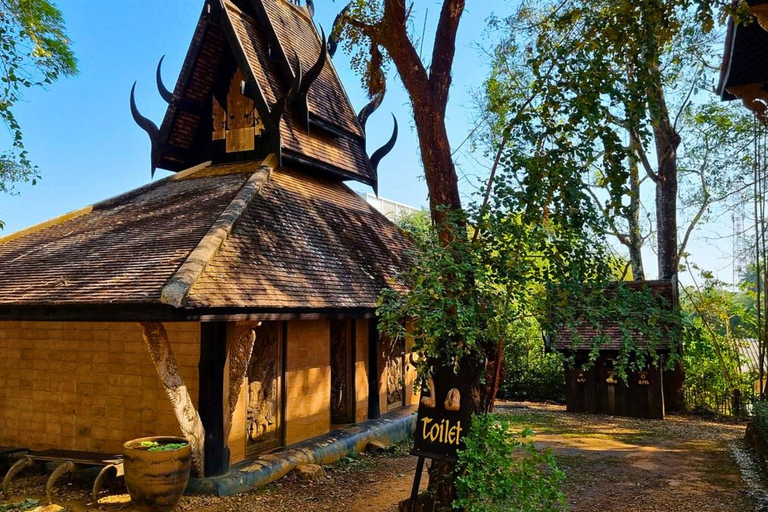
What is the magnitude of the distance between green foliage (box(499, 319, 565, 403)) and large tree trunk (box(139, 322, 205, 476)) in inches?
455

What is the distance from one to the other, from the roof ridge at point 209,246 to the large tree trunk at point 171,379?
2.54 feet

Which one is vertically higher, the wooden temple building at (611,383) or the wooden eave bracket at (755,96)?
the wooden eave bracket at (755,96)

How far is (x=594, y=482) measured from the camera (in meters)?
7.78

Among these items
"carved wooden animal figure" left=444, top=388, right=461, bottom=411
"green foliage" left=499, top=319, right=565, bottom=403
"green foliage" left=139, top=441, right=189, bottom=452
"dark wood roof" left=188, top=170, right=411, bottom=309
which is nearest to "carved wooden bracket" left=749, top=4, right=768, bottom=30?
"dark wood roof" left=188, top=170, right=411, bottom=309

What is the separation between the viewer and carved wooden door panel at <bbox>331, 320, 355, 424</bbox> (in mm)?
10180

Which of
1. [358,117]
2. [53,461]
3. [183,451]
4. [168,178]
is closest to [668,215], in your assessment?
[358,117]

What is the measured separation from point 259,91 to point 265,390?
5.71 metres

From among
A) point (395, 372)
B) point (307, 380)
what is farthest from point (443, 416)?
point (395, 372)

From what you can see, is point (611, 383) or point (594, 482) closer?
point (594, 482)

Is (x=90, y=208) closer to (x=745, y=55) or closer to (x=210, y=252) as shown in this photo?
(x=210, y=252)

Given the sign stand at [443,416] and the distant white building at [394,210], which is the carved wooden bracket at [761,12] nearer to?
the sign stand at [443,416]

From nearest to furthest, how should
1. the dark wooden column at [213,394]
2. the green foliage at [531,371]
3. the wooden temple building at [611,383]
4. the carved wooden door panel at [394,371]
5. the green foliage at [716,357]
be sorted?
the dark wooden column at [213,394], the carved wooden door panel at [394,371], the wooden temple building at [611,383], the green foliage at [716,357], the green foliage at [531,371]

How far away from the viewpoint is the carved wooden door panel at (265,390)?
26.4 feet

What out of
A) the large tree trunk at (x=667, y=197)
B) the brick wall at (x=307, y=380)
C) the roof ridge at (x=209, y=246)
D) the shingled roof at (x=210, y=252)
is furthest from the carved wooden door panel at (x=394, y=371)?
the large tree trunk at (x=667, y=197)
